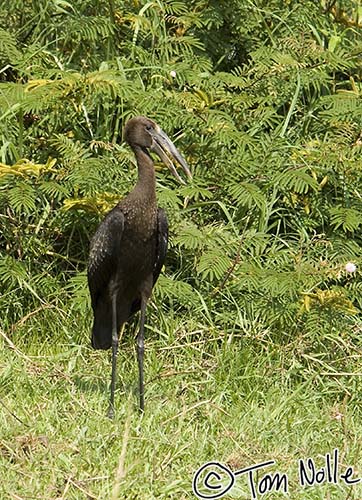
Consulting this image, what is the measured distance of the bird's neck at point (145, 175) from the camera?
6.10 m

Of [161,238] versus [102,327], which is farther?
[102,327]

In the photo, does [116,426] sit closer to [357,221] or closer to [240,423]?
[240,423]

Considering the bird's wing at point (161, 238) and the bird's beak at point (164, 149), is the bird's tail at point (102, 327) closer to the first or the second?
the bird's wing at point (161, 238)

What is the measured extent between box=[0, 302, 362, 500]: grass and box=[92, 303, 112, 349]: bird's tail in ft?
0.62

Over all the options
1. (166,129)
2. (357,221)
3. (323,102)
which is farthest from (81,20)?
(357,221)

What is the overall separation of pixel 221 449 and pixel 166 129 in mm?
2542

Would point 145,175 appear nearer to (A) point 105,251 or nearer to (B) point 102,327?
(A) point 105,251

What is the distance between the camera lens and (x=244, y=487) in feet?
15.6

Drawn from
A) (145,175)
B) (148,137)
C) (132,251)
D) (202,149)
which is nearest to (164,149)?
→ (148,137)

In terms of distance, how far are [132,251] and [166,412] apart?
89 cm

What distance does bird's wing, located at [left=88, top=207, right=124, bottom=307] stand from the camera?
6038 millimetres

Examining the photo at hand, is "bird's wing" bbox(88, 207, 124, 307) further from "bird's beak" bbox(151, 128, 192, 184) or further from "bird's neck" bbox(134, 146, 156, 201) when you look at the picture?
"bird's beak" bbox(151, 128, 192, 184)
